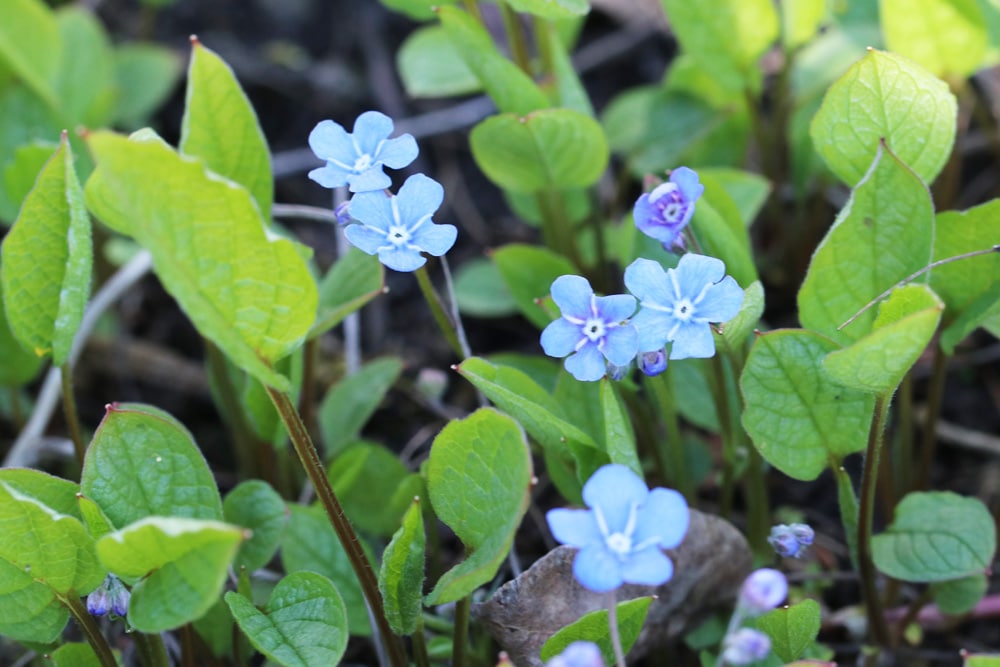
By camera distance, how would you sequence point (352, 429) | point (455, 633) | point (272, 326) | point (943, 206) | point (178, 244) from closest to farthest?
point (178, 244) → point (272, 326) → point (455, 633) → point (352, 429) → point (943, 206)

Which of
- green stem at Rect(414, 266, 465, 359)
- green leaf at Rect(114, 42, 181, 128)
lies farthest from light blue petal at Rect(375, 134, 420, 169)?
green leaf at Rect(114, 42, 181, 128)

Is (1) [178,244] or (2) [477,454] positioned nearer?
(1) [178,244]

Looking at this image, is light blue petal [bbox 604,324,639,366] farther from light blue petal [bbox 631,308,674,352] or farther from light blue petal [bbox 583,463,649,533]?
light blue petal [bbox 583,463,649,533]

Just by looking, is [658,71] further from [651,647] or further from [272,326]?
[272,326]

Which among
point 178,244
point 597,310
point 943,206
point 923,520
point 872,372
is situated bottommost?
point 923,520

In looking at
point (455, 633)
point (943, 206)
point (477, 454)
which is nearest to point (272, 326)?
point (477, 454)

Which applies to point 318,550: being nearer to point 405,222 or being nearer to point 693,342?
point 405,222

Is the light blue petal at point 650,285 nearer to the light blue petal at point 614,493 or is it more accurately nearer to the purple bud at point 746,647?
the light blue petal at point 614,493

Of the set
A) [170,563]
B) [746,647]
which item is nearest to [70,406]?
[170,563]

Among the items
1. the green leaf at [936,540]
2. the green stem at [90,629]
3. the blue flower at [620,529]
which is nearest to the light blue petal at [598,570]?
the blue flower at [620,529]
